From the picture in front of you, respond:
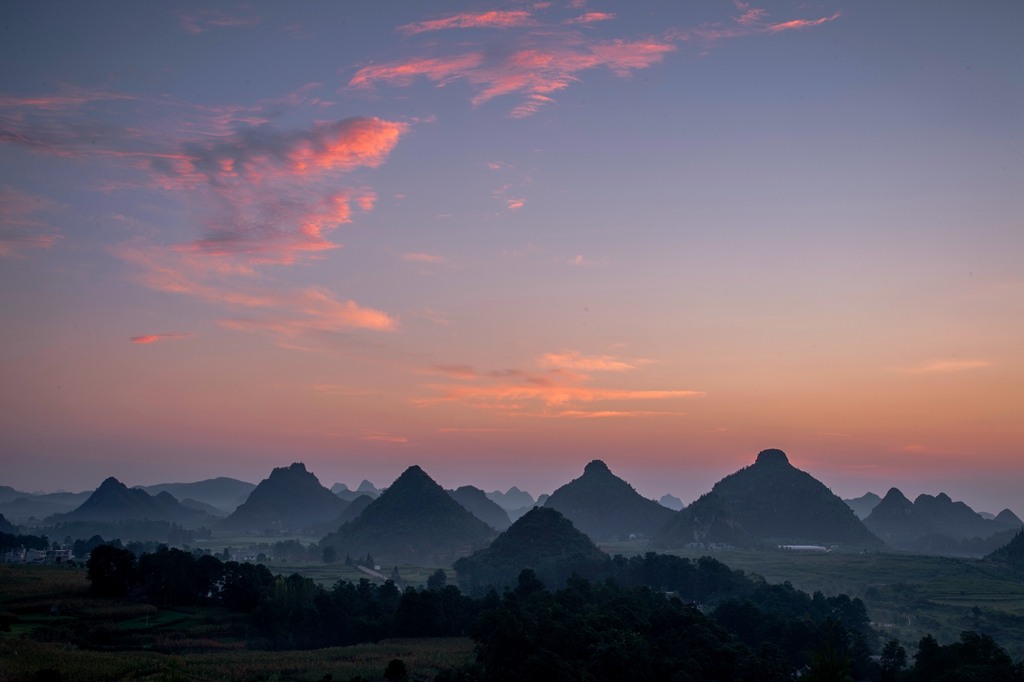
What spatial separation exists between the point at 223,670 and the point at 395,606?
2643 cm

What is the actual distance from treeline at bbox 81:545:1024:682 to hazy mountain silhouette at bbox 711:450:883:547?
4275 inches

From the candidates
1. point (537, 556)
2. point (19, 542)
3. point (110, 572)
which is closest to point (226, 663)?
point (110, 572)

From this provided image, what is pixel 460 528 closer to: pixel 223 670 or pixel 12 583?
pixel 12 583

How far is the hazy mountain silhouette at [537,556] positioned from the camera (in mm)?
90875

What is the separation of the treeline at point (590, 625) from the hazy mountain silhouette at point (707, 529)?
8212cm

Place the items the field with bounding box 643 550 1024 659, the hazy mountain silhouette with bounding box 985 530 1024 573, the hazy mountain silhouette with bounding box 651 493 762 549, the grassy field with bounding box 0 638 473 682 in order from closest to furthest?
the grassy field with bounding box 0 638 473 682 → the field with bounding box 643 550 1024 659 → the hazy mountain silhouette with bounding box 985 530 1024 573 → the hazy mountain silhouette with bounding box 651 493 762 549

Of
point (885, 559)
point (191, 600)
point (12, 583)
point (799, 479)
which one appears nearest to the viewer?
point (12, 583)

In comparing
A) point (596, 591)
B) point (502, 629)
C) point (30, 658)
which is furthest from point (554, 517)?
point (30, 658)

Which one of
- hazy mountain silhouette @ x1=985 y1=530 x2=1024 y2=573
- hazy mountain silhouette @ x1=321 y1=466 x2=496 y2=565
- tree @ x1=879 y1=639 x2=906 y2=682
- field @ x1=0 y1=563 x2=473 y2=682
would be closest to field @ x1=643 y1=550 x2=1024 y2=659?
hazy mountain silhouette @ x1=985 y1=530 x2=1024 y2=573

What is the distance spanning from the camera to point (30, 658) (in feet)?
124

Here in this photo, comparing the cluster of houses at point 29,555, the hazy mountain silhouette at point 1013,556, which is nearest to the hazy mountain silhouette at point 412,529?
the cluster of houses at point 29,555

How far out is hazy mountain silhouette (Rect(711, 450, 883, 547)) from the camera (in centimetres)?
17345

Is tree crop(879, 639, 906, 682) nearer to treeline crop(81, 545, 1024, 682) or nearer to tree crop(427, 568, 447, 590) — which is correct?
treeline crop(81, 545, 1024, 682)

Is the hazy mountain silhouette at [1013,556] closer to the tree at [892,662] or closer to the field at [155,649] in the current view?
the tree at [892,662]
